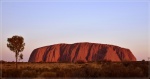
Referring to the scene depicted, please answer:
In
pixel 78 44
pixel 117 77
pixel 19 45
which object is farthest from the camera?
pixel 78 44

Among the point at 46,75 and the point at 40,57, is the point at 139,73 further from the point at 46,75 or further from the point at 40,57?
the point at 40,57

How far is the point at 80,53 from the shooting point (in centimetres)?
11069

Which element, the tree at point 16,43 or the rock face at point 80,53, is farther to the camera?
the rock face at point 80,53

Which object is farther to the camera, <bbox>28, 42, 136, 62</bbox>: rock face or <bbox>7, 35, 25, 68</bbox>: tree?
<bbox>28, 42, 136, 62</bbox>: rock face

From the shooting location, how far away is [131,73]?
20797 mm

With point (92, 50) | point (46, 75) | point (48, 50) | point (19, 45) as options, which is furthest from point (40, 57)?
point (46, 75)

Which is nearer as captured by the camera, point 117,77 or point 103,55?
point 117,77

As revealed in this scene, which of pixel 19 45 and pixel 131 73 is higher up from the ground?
pixel 19 45

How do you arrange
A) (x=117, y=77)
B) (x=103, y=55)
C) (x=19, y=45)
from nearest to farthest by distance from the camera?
1. (x=117, y=77)
2. (x=19, y=45)
3. (x=103, y=55)

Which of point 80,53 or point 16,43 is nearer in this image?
point 16,43

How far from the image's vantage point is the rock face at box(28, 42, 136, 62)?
355 ft

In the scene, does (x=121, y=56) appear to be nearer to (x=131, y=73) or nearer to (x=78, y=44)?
(x=78, y=44)

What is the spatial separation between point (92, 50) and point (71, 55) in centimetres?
877

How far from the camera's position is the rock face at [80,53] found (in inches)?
4257
